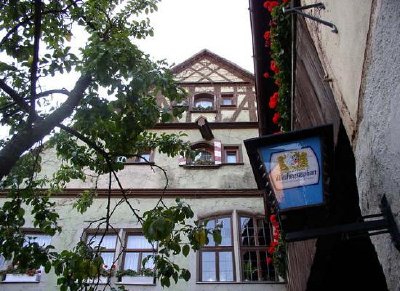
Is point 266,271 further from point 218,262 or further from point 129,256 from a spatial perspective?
point 129,256

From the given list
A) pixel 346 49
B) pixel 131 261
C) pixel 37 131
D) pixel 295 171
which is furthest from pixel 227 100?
pixel 295 171

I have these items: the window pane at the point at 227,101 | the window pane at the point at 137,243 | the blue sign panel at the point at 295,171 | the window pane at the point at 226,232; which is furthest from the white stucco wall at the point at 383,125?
the window pane at the point at 227,101

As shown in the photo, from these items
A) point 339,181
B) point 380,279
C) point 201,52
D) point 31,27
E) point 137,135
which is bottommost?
point 380,279

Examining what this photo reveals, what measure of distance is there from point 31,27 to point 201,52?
11.0 metres

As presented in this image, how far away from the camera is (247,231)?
10.9 metres

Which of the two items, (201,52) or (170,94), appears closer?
(170,94)

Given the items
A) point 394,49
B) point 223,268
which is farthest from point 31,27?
point 223,268

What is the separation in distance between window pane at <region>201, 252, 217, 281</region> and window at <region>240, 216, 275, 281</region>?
0.75 m

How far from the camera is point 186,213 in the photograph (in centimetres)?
492

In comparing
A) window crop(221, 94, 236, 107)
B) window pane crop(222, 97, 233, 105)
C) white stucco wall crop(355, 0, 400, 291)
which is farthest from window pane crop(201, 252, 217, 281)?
white stucco wall crop(355, 0, 400, 291)

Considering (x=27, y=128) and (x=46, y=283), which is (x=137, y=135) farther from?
(x=46, y=283)

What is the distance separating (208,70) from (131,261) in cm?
868

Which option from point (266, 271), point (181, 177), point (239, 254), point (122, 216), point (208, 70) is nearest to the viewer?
point (266, 271)

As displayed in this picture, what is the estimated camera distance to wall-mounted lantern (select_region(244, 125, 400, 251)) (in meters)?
2.35
